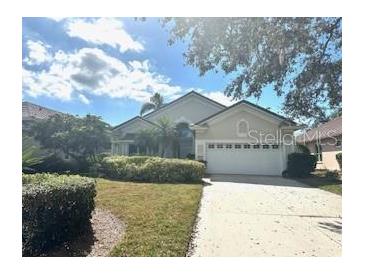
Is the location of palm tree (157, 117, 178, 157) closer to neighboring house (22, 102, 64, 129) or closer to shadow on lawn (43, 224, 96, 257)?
neighboring house (22, 102, 64, 129)

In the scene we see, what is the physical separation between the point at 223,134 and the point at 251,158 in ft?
5.58

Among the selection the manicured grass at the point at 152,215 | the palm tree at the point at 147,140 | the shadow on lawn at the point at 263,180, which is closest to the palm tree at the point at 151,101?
the manicured grass at the point at 152,215

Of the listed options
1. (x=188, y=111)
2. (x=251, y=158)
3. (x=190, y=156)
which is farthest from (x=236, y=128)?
(x=188, y=111)

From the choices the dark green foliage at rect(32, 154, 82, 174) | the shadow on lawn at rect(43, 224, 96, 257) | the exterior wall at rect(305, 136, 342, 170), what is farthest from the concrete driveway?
the dark green foliage at rect(32, 154, 82, 174)

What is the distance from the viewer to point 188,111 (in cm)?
1248

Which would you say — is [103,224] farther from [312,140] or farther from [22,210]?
[312,140]

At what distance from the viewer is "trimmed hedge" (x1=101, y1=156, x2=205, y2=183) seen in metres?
10.6

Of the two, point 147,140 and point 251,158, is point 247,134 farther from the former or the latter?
point 147,140

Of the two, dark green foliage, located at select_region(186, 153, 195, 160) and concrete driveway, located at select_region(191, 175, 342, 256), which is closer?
concrete driveway, located at select_region(191, 175, 342, 256)

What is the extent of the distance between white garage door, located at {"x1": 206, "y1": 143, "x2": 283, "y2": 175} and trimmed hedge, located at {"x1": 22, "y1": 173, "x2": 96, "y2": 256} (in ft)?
20.3

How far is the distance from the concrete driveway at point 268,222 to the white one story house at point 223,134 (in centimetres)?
114

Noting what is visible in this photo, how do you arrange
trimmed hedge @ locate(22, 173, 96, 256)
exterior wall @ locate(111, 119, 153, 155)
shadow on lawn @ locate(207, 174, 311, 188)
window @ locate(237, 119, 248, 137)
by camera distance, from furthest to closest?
exterior wall @ locate(111, 119, 153, 155) → window @ locate(237, 119, 248, 137) → shadow on lawn @ locate(207, 174, 311, 188) → trimmed hedge @ locate(22, 173, 96, 256)

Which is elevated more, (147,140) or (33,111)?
(33,111)
